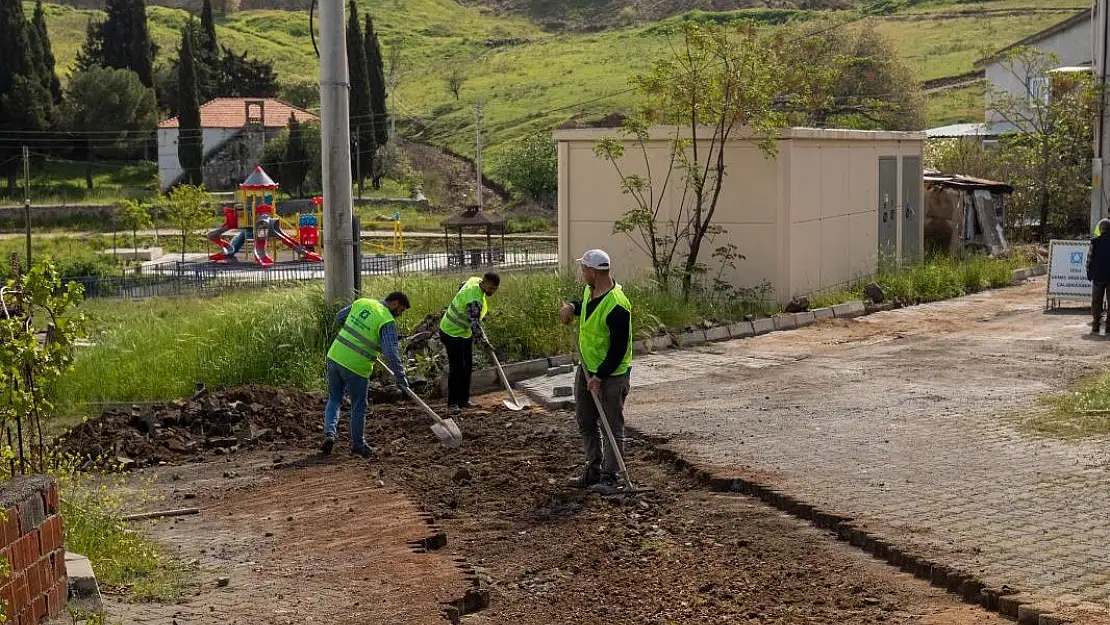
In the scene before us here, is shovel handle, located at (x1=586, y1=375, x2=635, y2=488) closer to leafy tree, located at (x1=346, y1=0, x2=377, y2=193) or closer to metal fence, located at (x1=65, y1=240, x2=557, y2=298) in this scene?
metal fence, located at (x1=65, y1=240, x2=557, y2=298)

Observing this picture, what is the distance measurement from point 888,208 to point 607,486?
1608 cm

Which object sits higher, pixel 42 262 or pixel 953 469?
pixel 42 262

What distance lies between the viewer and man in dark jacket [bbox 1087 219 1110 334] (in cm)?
1764

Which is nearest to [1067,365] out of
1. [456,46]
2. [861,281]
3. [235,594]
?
[861,281]

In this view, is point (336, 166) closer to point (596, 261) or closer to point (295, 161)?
point (596, 261)

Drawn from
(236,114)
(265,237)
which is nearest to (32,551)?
(265,237)

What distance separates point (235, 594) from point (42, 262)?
2.28 metres

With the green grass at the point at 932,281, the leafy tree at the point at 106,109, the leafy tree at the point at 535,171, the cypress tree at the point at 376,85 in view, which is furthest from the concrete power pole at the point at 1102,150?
the leafy tree at the point at 106,109

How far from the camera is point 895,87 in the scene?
63031 mm

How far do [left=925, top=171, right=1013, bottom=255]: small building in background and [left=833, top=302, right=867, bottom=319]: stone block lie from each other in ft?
21.7

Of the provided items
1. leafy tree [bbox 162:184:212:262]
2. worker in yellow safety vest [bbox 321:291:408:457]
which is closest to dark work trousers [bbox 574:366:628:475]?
worker in yellow safety vest [bbox 321:291:408:457]

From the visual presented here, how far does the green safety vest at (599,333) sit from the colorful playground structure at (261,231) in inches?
1517

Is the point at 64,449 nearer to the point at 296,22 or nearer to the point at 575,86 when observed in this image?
the point at 575,86

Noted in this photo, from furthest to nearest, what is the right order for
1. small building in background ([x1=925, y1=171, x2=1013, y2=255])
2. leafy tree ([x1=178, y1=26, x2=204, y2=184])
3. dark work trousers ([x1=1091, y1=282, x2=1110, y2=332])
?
leafy tree ([x1=178, y1=26, x2=204, y2=184])
small building in background ([x1=925, y1=171, x2=1013, y2=255])
dark work trousers ([x1=1091, y1=282, x2=1110, y2=332])
